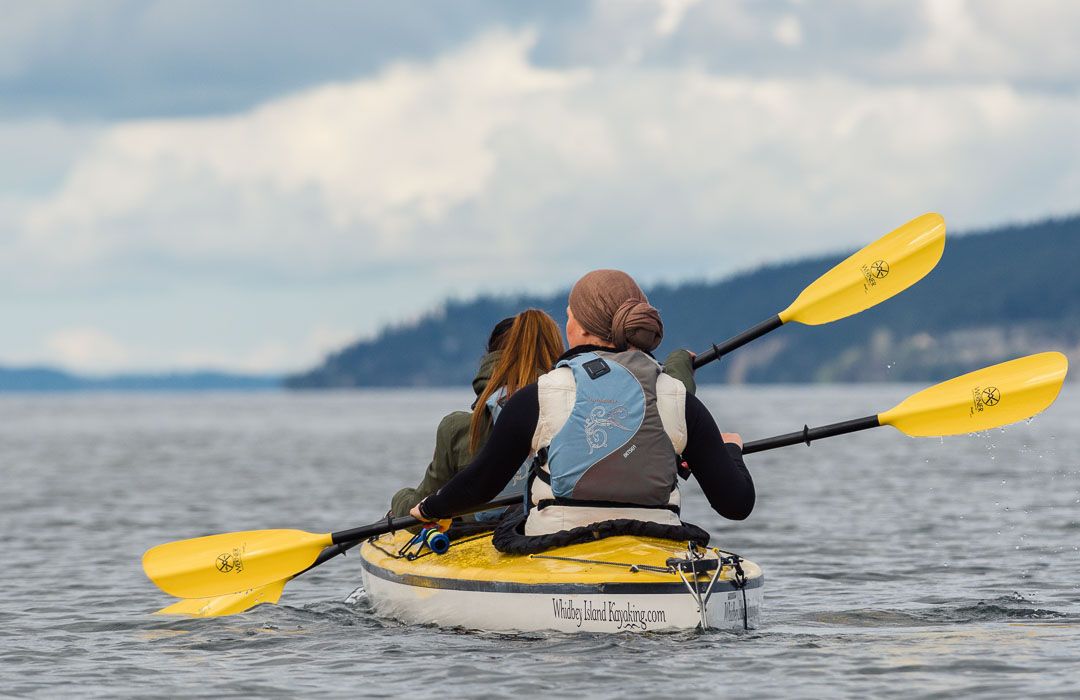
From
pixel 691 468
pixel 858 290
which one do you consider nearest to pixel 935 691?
pixel 691 468

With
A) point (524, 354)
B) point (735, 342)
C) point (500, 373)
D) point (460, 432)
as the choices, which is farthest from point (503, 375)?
point (735, 342)

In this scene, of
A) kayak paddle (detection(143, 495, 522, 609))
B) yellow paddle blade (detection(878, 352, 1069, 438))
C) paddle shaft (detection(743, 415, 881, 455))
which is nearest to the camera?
paddle shaft (detection(743, 415, 881, 455))

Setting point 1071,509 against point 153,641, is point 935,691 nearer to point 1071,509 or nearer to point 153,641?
point 153,641

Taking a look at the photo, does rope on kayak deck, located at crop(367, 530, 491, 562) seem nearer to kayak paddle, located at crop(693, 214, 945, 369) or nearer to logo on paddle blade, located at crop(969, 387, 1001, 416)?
kayak paddle, located at crop(693, 214, 945, 369)

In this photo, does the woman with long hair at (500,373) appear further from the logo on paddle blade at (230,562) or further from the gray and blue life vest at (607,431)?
the logo on paddle blade at (230,562)

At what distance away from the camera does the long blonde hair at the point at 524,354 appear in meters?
8.05

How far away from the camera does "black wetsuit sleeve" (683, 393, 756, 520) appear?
24.1ft

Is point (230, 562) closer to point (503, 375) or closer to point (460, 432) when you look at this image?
point (460, 432)

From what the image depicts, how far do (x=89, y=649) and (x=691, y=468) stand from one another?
418cm

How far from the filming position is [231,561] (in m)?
9.36

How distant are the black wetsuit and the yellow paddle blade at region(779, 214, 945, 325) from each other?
115 inches

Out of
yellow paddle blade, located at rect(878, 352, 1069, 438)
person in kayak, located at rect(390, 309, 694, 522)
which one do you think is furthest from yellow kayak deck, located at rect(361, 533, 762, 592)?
yellow paddle blade, located at rect(878, 352, 1069, 438)

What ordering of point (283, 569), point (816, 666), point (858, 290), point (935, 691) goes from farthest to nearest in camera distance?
point (858, 290) → point (283, 569) → point (816, 666) → point (935, 691)

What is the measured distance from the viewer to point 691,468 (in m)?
7.55
